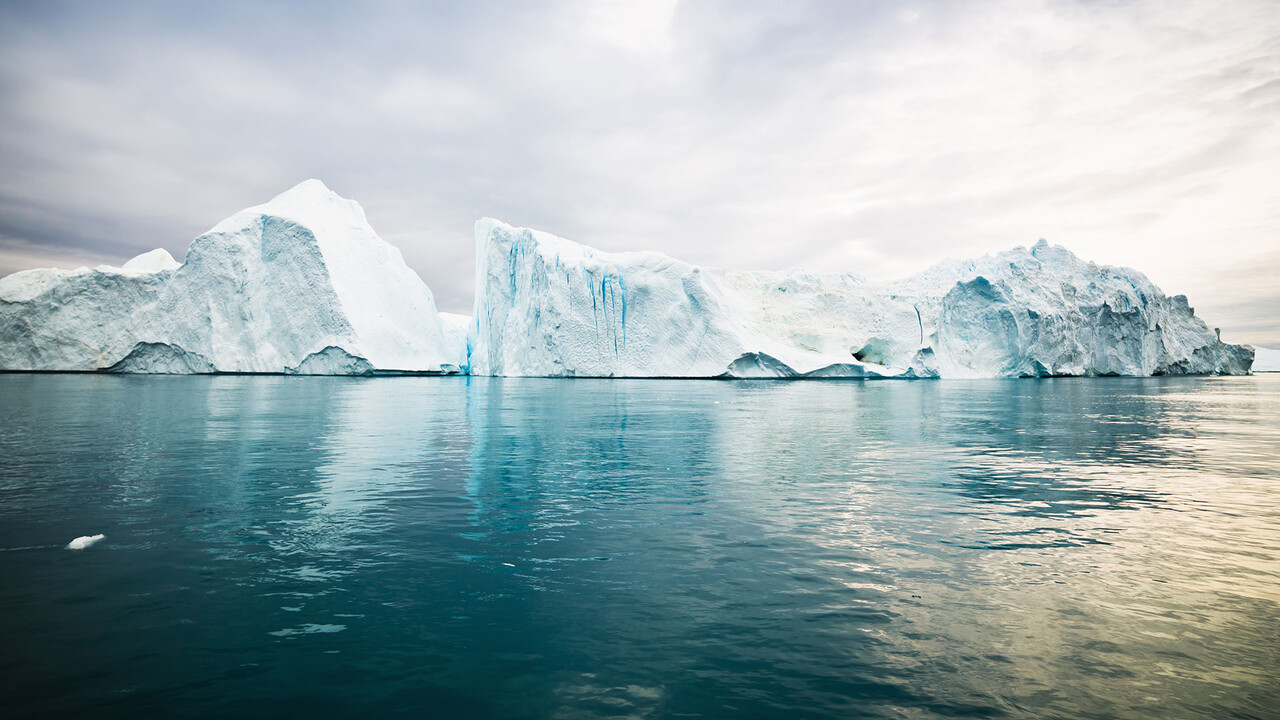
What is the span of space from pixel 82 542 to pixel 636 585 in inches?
172

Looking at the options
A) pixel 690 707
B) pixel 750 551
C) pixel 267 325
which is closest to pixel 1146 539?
pixel 750 551

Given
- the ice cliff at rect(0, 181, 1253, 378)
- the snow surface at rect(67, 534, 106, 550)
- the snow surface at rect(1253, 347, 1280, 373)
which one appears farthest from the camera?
the snow surface at rect(1253, 347, 1280, 373)

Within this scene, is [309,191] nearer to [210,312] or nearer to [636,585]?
[210,312]

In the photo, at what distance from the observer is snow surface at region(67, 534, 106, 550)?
509 cm

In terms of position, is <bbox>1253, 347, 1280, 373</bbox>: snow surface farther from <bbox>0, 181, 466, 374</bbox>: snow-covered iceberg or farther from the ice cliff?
<bbox>0, 181, 466, 374</bbox>: snow-covered iceberg

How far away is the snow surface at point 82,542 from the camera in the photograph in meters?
5.09

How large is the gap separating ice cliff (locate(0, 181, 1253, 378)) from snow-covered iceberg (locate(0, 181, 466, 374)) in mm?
90

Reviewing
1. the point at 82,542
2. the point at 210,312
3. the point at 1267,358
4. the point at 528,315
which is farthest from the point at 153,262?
the point at 1267,358

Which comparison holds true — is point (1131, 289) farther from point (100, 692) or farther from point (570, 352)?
point (100, 692)

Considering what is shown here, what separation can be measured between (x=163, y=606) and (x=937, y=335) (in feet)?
156

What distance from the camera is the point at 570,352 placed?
43031 mm

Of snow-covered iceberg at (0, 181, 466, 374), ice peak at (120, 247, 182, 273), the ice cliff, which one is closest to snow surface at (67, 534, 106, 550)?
the ice cliff

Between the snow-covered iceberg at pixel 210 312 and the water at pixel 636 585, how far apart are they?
1358 inches

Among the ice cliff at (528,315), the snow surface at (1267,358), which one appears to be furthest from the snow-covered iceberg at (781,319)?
the snow surface at (1267,358)
